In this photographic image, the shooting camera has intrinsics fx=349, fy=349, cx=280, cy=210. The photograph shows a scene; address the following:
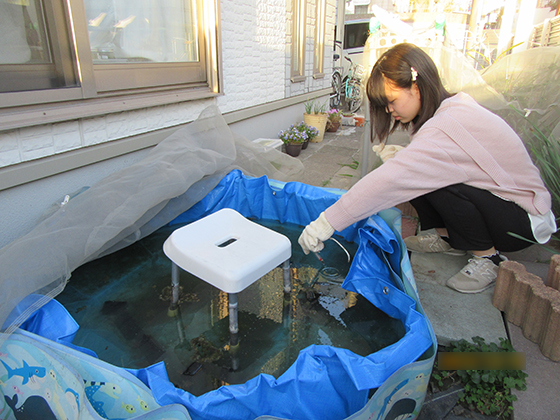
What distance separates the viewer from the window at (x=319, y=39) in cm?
505

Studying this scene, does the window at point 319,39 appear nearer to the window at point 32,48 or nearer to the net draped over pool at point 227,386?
the window at point 32,48

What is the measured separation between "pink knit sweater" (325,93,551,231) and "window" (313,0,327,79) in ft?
13.8

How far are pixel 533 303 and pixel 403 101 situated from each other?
928 millimetres

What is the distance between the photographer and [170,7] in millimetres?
2533

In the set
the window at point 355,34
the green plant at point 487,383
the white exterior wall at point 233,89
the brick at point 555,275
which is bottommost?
the green plant at point 487,383

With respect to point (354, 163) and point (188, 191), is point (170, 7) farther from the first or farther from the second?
point (354, 163)

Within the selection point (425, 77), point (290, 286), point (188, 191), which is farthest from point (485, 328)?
point (188, 191)

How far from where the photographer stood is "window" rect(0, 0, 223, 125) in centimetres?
171

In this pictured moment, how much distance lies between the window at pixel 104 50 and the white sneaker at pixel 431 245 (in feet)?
6.13

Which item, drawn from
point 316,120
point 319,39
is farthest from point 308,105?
point 319,39

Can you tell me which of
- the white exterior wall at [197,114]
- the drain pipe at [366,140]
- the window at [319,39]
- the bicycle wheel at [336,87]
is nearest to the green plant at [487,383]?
the drain pipe at [366,140]

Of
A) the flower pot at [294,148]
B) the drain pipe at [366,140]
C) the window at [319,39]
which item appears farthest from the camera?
the window at [319,39]

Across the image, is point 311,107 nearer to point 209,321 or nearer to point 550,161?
point 550,161

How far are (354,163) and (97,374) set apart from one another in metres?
3.24
